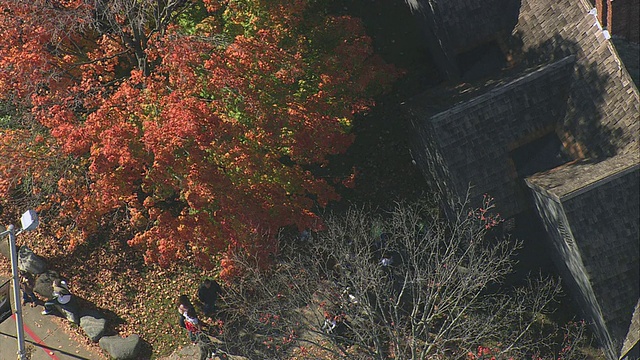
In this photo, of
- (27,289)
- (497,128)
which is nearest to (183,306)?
(27,289)

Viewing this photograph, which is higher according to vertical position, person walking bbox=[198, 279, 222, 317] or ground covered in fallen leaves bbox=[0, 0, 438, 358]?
ground covered in fallen leaves bbox=[0, 0, 438, 358]

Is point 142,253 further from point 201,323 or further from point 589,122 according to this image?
point 589,122

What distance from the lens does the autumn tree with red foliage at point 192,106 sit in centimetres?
1906

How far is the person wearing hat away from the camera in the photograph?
2486 cm

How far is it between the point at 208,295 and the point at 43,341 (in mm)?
6310

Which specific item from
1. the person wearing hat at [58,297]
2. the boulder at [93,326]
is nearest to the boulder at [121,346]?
the boulder at [93,326]

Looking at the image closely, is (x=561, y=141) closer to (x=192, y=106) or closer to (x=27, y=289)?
(x=192, y=106)

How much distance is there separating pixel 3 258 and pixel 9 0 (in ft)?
37.0

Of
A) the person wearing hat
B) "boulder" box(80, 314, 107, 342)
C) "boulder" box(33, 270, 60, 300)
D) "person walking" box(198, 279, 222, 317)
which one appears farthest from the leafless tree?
"boulder" box(33, 270, 60, 300)

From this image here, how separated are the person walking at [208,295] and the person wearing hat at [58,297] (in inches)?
190

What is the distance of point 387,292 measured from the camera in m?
24.0

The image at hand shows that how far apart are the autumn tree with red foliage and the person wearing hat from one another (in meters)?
2.81

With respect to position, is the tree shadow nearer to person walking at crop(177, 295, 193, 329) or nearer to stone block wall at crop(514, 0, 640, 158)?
stone block wall at crop(514, 0, 640, 158)

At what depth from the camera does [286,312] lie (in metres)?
23.5
